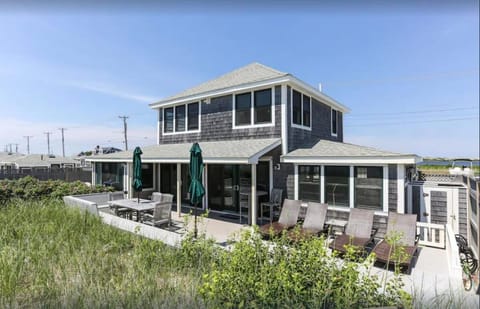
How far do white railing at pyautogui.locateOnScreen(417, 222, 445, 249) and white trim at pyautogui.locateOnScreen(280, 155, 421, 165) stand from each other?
6.24 ft

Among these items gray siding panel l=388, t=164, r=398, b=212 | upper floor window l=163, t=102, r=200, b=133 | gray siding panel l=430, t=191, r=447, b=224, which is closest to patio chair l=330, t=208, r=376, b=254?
gray siding panel l=388, t=164, r=398, b=212

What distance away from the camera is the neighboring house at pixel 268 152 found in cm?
771

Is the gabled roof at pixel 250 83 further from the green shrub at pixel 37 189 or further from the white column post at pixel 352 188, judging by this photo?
the green shrub at pixel 37 189

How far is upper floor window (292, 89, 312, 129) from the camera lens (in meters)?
10.2

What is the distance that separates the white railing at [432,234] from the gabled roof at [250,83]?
6623 mm

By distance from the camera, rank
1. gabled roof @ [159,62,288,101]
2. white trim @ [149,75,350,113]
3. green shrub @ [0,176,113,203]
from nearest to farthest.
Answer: white trim @ [149,75,350,113] < gabled roof @ [159,62,288,101] < green shrub @ [0,176,113,203]

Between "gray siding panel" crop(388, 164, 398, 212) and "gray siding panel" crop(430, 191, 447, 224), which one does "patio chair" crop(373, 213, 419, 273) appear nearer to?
"gray siding panel" crop(388, 164, 398, 212)

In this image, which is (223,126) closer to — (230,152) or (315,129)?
(230,152)

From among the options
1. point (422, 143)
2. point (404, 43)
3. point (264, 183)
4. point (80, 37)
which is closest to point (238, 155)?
point (264, 183)

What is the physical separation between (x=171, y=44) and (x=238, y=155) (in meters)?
6.84

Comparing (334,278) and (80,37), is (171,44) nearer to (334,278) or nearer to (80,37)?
(80,37)

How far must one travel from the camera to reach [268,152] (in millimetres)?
9305

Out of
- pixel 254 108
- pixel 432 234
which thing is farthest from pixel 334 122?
pixel 432 234

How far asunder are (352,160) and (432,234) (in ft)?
9.86
